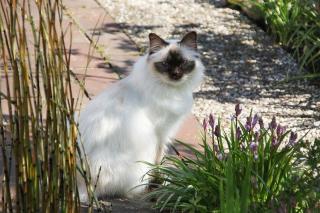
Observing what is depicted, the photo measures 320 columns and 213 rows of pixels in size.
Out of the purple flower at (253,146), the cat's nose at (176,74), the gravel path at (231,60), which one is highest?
the cat's nose at (176,74)

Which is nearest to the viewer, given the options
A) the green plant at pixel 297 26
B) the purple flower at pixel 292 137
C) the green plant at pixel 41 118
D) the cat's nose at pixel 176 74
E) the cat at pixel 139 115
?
the green plant at pixel 41 118

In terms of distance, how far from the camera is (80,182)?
12.7ft

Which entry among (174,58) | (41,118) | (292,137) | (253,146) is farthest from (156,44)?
(41,118)

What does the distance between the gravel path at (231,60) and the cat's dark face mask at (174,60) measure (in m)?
1.07

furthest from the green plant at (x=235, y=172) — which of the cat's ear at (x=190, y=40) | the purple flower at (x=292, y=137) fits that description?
the cat's ear at (x=190, y=40)

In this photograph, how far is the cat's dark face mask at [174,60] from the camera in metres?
4.18

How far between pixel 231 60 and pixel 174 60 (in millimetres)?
2293

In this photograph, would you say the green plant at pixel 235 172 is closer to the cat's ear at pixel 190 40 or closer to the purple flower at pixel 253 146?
the purple flower at pixel 253 146

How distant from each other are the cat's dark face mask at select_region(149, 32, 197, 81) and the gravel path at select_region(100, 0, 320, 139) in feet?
3.53

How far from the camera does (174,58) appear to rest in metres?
4.23

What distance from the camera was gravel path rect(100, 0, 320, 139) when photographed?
5473mm

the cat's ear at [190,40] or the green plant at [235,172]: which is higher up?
the cat's ear at [190,40]

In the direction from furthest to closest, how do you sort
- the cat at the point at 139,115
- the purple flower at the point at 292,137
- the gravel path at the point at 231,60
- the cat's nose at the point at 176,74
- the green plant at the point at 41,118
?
the gravel path at the point at 231,60 → the cat's nose at the point at 176,74 → the cat at the point at 139,115 → the purple flower at the point at 292,137 → the green plant at the point at 41,118

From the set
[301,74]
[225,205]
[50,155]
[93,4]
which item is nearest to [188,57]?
[225,205]
